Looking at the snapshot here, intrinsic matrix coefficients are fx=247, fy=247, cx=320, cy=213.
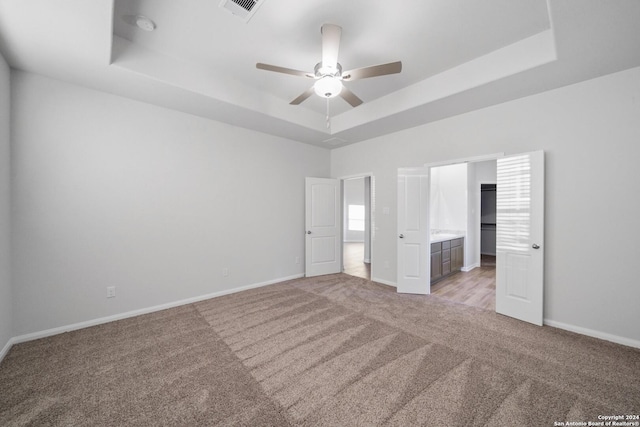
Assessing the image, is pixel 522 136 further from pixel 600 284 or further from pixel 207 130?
pixel 207 130

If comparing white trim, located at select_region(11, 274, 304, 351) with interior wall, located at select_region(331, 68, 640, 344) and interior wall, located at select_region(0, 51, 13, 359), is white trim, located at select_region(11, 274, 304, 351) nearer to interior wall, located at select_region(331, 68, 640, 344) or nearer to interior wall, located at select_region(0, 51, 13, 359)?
interior wall, located at select_region(0, 51, 13, 359)

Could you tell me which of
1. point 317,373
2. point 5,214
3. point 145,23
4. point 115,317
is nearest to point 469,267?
point 317,373

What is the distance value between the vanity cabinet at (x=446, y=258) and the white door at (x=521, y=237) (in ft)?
4.36

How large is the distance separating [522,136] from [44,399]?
208 inches

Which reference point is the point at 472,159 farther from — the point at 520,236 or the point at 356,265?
the point at 356,265

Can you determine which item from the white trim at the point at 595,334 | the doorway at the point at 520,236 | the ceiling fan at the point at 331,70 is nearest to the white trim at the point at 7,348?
the ceiling fan at the point at 331,70

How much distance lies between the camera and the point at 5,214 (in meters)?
2.41

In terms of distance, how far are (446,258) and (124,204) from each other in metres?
5.40

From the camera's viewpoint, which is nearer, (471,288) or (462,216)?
(471,288)

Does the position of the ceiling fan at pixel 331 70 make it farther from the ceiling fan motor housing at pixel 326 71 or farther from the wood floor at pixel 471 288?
the wood floor at pixel 471 288

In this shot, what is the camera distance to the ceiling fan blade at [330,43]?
2025 mm

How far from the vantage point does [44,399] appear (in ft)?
5.89

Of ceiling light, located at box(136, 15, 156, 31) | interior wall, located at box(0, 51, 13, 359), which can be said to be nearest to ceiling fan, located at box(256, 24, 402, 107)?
ceiling light, located at box(136, 15, 156, 31)

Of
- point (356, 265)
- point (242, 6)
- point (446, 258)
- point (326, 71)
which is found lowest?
point (356, 265)
